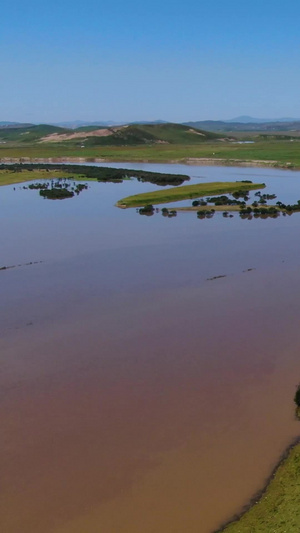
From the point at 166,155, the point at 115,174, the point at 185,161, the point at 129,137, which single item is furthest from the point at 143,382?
the point at 129,137

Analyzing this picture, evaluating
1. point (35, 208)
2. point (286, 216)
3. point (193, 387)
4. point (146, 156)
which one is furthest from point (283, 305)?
point (146, 156)

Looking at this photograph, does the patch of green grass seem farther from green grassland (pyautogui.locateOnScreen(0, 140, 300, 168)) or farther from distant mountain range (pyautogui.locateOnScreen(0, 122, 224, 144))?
distant mountain range (pyautogui.locateOnScreen(0, 122, 224, 144))

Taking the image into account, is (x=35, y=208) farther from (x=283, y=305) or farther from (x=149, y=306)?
(x=283, y=305)

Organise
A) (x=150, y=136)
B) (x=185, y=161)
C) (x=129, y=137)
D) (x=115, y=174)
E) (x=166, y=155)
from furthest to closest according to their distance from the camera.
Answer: (x=150, y=136) < (x=129, y=137) < (x=166, y=155) < (x=185, y=161) < (x=115, y=174)

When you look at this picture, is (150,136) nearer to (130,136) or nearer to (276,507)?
(130,136)

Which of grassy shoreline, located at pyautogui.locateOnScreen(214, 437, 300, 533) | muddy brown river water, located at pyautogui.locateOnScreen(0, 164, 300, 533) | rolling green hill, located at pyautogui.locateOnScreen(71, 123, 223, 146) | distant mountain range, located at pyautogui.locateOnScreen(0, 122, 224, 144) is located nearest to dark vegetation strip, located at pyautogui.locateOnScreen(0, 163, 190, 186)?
muddy brown river water, located at pyautogui.locateOnScreen(0, 164, 300, 533)
